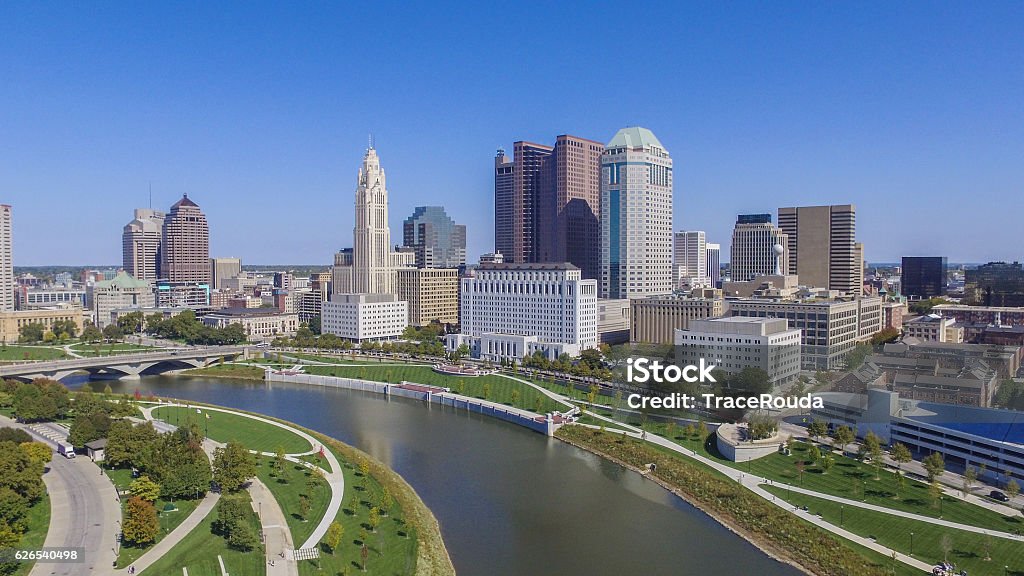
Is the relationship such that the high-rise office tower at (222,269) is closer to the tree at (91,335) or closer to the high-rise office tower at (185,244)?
the high-rise office tower at (185,244)

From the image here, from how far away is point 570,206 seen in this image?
88.3m

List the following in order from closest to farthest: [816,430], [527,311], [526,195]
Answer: [816,430]
[527,311]
[526,195]

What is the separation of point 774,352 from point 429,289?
4268cm

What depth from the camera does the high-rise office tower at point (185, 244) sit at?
390 ft

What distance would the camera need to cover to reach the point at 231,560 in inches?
777

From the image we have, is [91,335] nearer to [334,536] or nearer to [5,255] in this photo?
[5,255]

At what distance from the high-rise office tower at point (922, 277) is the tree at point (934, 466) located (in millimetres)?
79549

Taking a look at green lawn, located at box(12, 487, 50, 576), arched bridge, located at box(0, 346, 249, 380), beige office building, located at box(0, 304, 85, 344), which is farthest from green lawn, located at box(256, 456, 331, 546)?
beige office building, located at box(0, 304, 85, 344)

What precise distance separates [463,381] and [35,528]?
28630 mm

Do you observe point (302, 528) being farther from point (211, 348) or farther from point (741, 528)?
point (211, 348)

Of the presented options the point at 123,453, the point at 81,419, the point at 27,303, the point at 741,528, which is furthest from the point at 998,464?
the point at 27,303

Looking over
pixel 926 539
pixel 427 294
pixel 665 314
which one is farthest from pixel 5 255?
pixel 926 539

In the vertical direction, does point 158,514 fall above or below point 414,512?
above

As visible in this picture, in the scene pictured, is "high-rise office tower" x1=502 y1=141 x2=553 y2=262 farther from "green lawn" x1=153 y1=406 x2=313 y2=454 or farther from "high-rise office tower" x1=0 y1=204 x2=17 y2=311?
"green lawn" x1=153 y1=406 x2=313 y2=454
